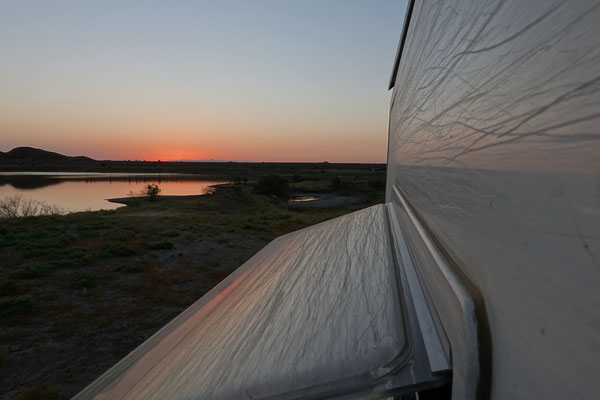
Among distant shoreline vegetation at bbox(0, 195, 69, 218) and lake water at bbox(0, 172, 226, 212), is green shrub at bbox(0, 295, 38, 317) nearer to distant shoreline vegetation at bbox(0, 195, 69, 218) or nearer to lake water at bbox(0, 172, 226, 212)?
distant shoreline vegetation at bbox(0, 195, 69, 218)

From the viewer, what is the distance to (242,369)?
28.6 inches

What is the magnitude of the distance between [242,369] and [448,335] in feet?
1.55

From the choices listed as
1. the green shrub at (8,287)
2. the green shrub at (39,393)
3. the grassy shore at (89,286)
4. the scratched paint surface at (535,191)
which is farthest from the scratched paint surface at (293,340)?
the green shrub at (8,287)

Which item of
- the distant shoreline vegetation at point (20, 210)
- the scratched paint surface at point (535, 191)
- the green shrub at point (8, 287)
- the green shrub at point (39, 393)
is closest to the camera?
the scratched paint surface at point (535, 191)

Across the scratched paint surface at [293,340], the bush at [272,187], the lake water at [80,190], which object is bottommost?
the lake water at [80,190]

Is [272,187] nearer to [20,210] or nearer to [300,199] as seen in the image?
[300,199]

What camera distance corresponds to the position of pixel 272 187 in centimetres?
2867

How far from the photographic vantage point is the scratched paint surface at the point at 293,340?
1.81 ft

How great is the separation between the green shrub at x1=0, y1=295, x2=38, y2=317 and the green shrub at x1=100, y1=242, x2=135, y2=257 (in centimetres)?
320

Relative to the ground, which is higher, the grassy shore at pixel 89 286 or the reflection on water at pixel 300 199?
the reflection on water at pixel 300 199

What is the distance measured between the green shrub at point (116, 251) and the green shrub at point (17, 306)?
3204 millimetres

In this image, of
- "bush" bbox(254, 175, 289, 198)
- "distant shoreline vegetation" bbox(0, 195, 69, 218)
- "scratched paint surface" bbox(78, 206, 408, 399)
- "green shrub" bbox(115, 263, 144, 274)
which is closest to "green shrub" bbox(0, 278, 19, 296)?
"green shrub" bbox(115, 263, 144, 274)

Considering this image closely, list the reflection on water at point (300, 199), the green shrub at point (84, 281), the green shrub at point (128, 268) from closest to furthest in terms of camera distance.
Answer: the green shrub at point (84, 281) < the green shrub at point (128, 268) < the reflection on water at point (300, 199)

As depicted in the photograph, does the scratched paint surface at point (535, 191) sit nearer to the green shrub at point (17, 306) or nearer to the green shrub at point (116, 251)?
the green shrub at point (17, 306)
